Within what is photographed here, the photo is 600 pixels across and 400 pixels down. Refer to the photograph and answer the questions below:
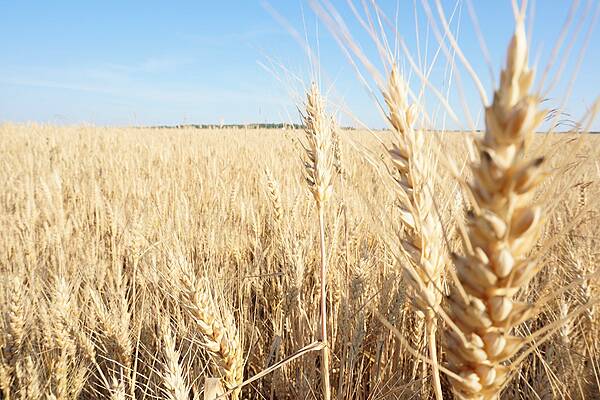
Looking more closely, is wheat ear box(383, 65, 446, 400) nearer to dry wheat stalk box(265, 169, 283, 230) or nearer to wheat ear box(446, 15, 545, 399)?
wheat ear box(446, 15, 545, 399)

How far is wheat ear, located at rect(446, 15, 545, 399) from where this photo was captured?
0.39m

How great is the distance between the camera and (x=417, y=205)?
65 centimetres

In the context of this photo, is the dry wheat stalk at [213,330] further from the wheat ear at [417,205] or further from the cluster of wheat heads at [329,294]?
the wheat ear at [417,205]

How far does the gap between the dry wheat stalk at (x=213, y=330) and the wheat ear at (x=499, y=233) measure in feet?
1.99

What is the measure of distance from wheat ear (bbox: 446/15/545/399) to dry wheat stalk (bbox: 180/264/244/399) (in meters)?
0.61

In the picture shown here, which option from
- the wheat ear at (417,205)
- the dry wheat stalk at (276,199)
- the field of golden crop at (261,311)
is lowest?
the field of golden crop at (261,311)

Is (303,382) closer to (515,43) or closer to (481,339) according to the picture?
(481,339)

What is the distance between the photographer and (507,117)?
39 centimetres

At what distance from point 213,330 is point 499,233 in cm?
72

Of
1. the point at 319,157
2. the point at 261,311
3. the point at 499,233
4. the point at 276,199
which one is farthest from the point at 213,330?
the point at 261,311

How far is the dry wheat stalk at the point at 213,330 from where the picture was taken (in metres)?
0.91

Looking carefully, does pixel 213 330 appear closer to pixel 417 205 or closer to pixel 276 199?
pixel 417 205

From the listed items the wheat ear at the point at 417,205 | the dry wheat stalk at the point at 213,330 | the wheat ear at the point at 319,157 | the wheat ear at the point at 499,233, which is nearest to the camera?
the wheat ear at the point at 499,233

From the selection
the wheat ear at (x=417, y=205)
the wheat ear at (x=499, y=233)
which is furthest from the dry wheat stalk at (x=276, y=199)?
the wheat ear at (x=499, y=233)
